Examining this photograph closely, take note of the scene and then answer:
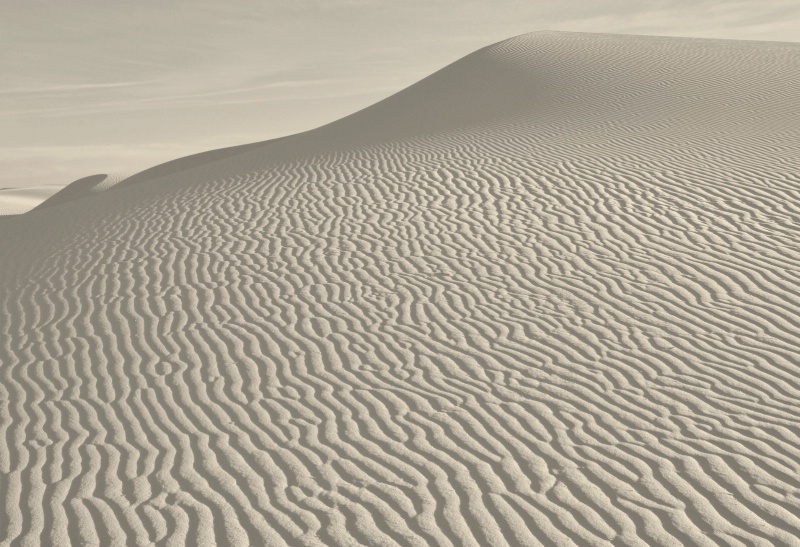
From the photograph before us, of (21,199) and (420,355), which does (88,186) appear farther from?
(420,355)

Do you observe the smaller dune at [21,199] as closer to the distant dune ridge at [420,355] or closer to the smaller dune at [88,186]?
the smaller dune at [88,186]

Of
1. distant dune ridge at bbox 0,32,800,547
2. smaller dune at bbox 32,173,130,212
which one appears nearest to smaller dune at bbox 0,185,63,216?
smaller dune at bbox 32,173,130,212

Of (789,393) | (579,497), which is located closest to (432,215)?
(789,393)

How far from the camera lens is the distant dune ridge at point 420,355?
540 cm

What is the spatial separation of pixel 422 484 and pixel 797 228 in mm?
8161

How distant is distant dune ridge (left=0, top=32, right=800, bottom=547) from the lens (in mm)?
5402

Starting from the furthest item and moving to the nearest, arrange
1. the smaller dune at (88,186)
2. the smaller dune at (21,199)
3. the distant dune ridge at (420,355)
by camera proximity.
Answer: the smaller dune at (21,199), the smaller dune at (88,186), the distant dune ridge at (420,355)

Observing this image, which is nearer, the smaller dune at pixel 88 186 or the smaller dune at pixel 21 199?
the smaller dune at pixel 88 186

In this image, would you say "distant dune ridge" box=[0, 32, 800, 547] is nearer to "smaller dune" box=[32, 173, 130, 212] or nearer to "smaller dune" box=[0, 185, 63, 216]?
"smaller dune" box=[32, 173, 130, 212]

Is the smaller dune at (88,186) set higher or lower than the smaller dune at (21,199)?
higher

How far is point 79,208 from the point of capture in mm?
17031

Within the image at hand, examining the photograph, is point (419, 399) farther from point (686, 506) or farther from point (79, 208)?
point (79, 208)

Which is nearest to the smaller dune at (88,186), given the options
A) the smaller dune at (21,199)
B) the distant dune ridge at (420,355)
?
the smaller dune at (21,199)

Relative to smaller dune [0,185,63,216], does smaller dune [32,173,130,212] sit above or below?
above
